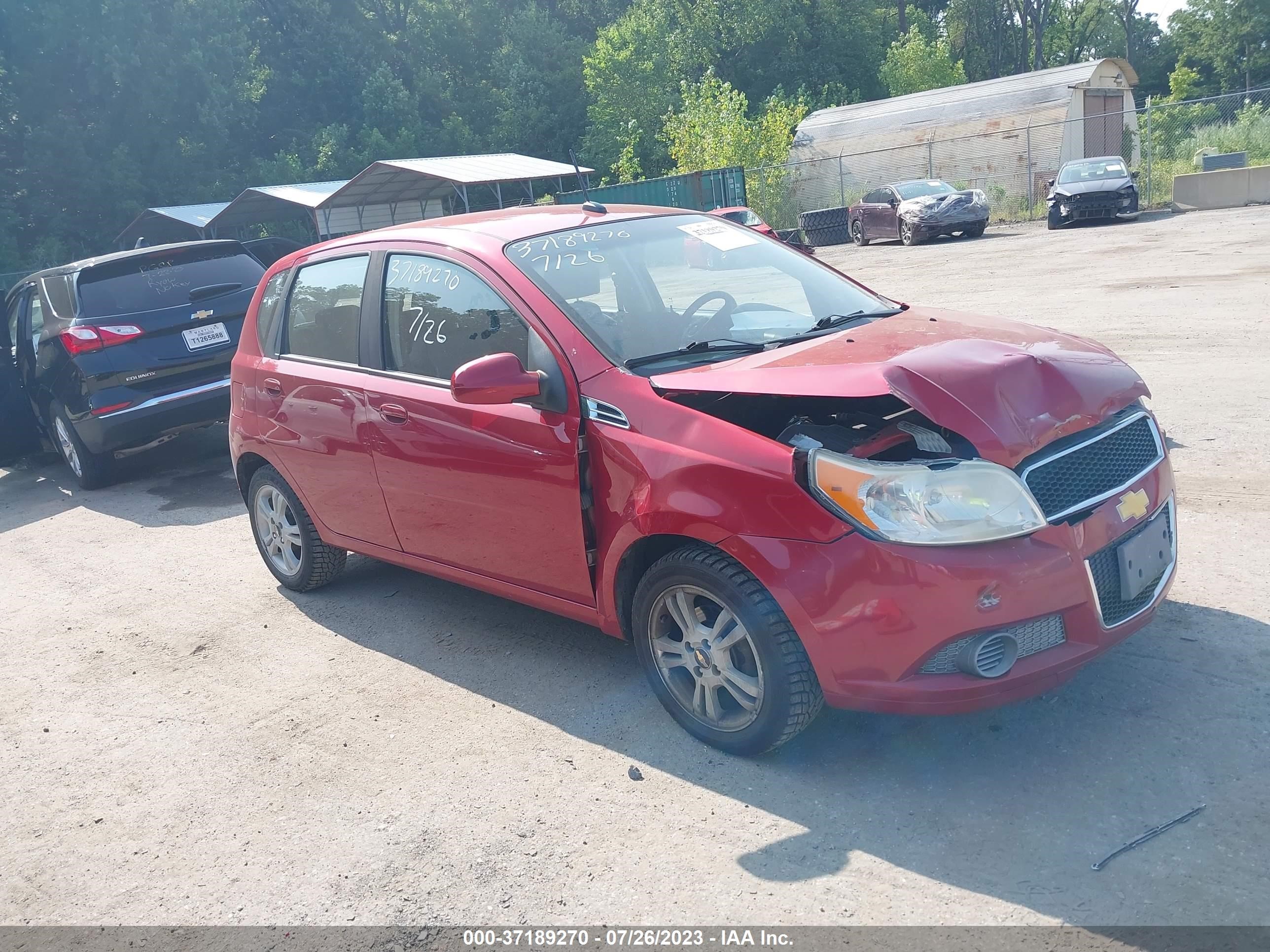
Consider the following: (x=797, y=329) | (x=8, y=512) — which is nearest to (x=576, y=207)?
(x=797, y=329)

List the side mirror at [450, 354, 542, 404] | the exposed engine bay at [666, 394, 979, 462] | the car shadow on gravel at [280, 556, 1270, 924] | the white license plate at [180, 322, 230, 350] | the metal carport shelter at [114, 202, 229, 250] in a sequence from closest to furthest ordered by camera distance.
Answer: the car shadow on gravel at [280, 556, 1270, 924]
the exposed engine bay at [666, 394, 979, 462]
the side mirror at [450, 354, 542, 404]
the white license plate at [180, 322, 230, 350]
the metal carport shelter at [114, 202, 229, 250]

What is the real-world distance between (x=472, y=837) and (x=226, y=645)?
94.4 inches

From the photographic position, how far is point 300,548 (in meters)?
5.66

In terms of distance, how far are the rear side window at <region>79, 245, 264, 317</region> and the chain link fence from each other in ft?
72.8

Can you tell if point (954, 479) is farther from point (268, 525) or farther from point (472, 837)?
point (268, 525)

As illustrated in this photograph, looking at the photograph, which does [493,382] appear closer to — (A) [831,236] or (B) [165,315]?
(B) [165,315]

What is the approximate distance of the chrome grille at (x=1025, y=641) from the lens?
121 inches

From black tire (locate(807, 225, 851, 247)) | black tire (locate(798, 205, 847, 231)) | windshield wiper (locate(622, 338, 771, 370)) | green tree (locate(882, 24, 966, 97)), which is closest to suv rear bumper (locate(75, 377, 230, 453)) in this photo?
windshield wiper (locate(622, 338, 771, 370))

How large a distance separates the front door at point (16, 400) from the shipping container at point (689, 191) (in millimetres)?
23307

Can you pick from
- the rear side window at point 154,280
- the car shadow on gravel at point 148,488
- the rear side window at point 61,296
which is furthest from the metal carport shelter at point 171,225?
the rear side window at point 154,280

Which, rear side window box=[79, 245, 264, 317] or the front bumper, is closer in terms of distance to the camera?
the front bumper

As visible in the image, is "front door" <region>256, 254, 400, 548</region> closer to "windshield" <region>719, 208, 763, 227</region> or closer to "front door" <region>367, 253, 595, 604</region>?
"front door" <region>367, 253, 595, 604</region>

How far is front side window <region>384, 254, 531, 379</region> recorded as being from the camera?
4.16 metres

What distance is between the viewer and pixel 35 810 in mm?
3963
